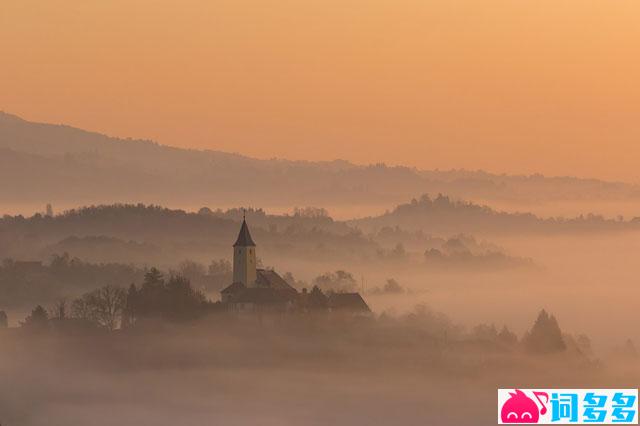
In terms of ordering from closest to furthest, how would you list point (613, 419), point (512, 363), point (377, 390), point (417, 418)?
point (613, 419), point (417, 418), point (377, 390), point (512, 363)

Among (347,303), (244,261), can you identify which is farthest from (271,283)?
(347,303)

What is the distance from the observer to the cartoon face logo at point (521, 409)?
115562 millimetres

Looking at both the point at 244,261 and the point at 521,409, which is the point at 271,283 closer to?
the point at 244,261

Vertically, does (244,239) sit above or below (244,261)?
above

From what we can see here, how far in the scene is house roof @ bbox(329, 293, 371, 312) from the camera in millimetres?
191125

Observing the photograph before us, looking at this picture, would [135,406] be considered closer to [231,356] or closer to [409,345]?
[231,356]

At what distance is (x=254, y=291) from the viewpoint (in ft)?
607

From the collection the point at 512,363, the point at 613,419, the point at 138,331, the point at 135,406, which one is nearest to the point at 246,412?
the point at 135,406

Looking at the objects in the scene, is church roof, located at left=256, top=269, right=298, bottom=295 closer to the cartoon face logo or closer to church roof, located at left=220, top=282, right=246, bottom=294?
church roof, located at left=220, top=282, right=246, bottom=294

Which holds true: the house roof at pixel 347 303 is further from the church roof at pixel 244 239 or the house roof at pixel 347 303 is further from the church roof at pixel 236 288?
the church roof at pixel 244 239

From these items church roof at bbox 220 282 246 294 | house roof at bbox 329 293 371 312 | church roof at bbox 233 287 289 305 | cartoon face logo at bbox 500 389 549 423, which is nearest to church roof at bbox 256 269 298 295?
church roof at bbox 233 287 289 305

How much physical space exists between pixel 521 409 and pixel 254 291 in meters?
69.9

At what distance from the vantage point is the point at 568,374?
189875 millimetres

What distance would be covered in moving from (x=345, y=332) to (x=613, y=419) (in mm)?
85621
